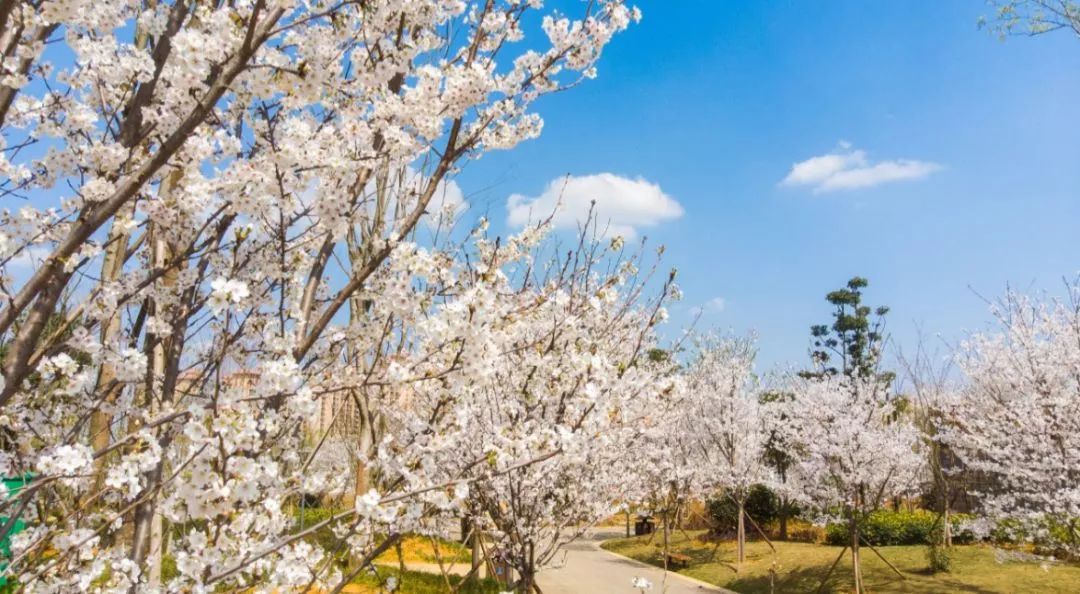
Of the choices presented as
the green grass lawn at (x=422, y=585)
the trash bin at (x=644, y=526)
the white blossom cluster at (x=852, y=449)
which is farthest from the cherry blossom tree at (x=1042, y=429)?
the trash bin at (x=644, y=526)

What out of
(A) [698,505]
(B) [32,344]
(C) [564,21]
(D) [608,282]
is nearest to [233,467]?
(B) [32,344]

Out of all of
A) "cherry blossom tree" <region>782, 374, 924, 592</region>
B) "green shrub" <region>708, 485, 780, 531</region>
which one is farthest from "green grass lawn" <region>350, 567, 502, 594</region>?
"green shrub" <region>708, 485, 780, 531</region>

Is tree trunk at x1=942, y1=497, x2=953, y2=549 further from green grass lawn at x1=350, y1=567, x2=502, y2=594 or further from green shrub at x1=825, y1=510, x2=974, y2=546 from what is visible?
green grass lawn at x1=350, y1=567, x2=502, y2=594

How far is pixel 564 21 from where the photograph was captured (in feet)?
11.0

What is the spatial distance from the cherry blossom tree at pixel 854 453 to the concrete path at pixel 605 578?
3071mm

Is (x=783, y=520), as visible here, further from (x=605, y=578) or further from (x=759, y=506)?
(x=605, y=578)

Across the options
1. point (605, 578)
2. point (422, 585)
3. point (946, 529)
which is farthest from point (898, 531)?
point (422, 585)

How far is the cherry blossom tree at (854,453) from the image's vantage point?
13836 millimetres

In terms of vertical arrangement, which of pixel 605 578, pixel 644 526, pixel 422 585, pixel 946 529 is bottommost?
pixel 605 578

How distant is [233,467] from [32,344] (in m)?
0.79

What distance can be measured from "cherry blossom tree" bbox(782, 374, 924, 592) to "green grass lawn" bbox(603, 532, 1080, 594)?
79 cm

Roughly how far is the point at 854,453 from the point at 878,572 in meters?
2.78

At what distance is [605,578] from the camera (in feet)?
48.8

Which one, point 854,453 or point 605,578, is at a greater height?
point 854,453
